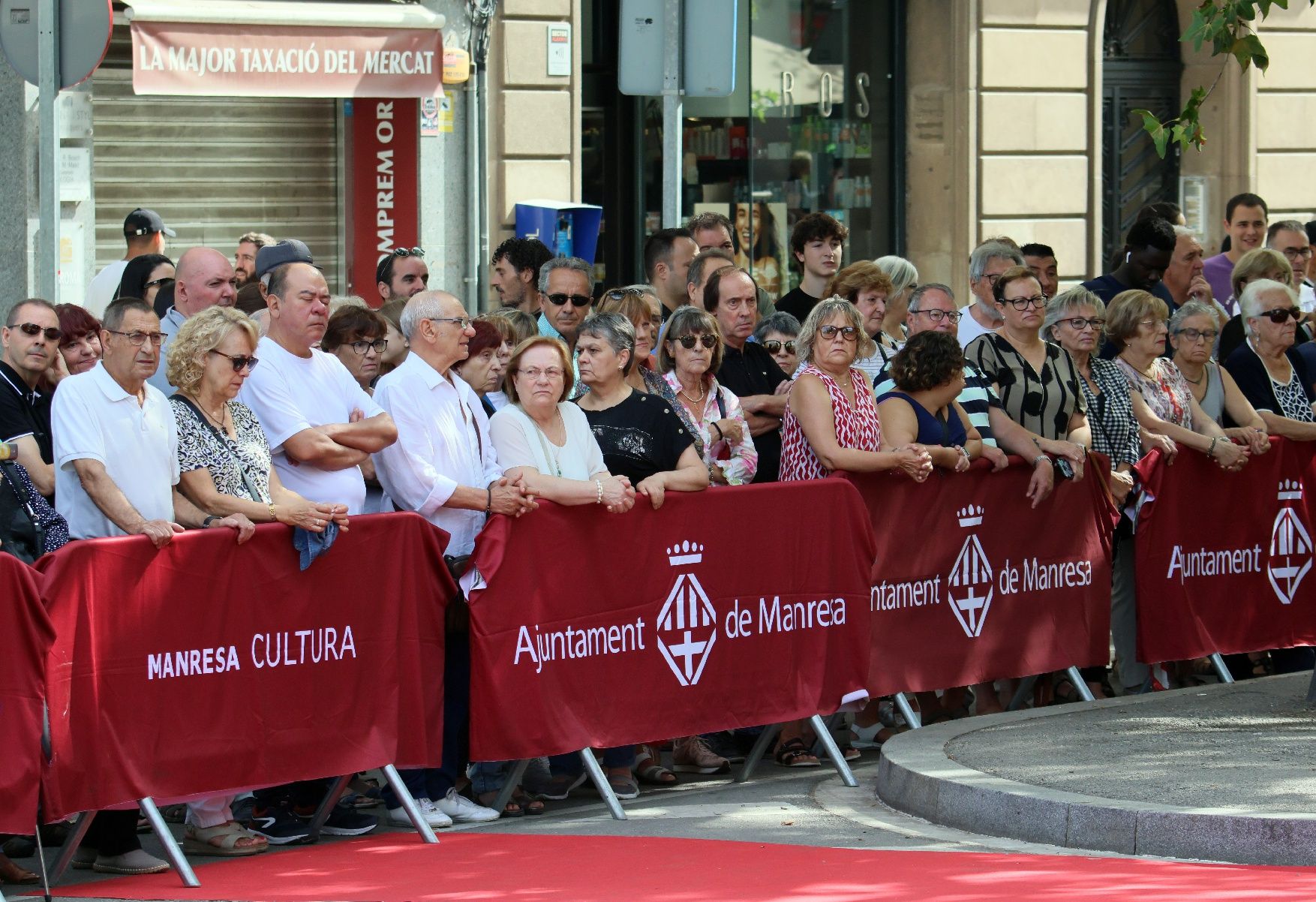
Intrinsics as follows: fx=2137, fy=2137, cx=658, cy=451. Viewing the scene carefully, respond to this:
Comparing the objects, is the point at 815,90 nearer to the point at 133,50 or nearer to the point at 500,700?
the point at 133,50

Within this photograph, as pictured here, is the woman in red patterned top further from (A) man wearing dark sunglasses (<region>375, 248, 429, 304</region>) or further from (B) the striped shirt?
(A) man wearing dark sunglasses (<region>375, 248, 429, 304</region>)

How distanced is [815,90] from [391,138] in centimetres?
449

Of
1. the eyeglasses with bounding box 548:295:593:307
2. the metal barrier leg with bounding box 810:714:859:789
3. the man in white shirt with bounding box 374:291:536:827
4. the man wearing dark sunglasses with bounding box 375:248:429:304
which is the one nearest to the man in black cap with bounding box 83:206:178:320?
the man wearing dark sunglasses with bounding box 375:248:429:304

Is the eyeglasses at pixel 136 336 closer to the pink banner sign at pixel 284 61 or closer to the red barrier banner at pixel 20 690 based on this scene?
the red barrier banner at pixel 20 690

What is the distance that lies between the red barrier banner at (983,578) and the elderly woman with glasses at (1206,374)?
118 centimetres

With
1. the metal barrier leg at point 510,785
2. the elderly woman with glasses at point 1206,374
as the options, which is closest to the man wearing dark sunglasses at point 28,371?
the metal barrier leg at point 510,785

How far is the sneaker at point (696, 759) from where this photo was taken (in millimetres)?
9203

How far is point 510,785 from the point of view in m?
8.30

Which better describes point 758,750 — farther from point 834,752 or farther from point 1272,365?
point 1272,365

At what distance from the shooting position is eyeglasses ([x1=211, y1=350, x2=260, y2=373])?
7.71m

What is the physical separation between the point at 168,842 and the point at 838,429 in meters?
3.54

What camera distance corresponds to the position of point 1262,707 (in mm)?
9703

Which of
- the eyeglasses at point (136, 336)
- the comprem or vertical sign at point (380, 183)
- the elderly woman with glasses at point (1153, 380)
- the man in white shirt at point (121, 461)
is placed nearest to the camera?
the man in white shirt at point (121, 461)

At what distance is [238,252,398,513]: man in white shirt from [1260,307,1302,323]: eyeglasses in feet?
17.5
